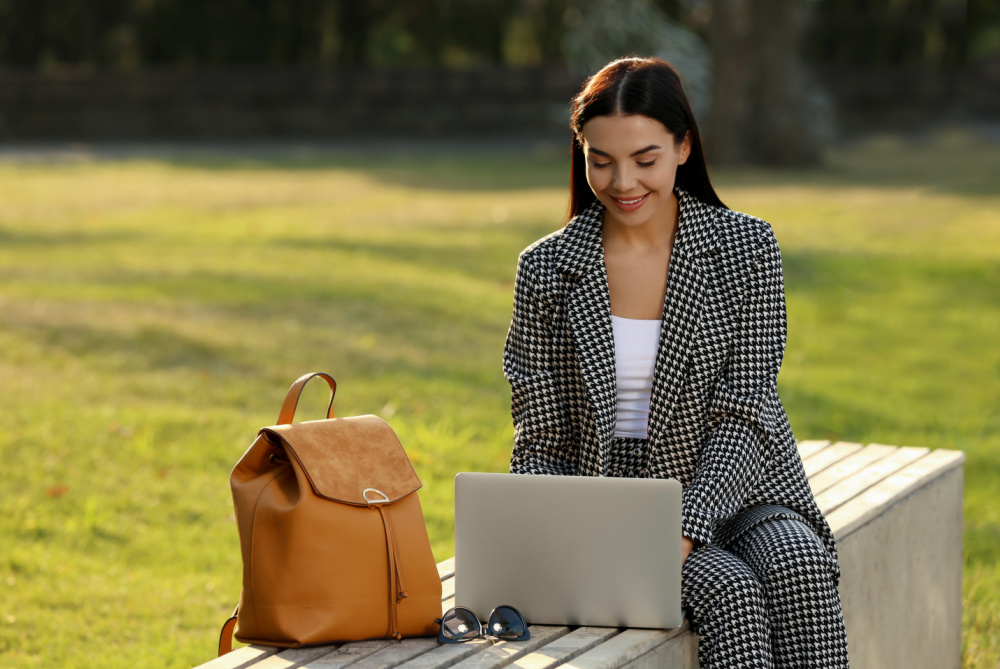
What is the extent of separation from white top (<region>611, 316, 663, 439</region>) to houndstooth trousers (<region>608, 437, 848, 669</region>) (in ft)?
1.29

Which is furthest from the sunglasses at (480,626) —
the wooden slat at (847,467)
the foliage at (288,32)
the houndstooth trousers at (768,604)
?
the foliage at (288,32)

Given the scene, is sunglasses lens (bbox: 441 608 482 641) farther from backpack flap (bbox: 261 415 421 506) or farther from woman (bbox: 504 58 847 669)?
woman (bbox: 504 58 847 669)

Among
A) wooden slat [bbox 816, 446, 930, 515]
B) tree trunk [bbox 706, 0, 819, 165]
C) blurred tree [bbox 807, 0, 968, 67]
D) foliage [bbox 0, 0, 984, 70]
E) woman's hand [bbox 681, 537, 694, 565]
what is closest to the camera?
woman's hand [bbox 681, 537, 694, 565]

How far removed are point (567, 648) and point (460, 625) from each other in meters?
0.24

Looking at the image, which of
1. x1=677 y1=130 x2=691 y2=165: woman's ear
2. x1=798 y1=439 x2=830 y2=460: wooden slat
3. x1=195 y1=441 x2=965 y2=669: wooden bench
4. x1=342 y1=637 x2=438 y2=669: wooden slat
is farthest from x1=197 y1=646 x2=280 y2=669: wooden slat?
x1=798 y1=439 x2=830 y2=460: wooden slat

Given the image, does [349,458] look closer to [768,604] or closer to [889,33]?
[768,604]

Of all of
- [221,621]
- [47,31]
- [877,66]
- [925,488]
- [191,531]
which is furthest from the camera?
[877,66]

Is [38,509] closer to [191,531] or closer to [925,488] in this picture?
[191,531]

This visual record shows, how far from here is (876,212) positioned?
15.8m

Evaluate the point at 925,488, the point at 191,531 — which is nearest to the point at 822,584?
the point at 925,488

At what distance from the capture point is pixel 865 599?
3477 mm

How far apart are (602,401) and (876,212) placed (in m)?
13.6

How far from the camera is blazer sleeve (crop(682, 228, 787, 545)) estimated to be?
9.83ft

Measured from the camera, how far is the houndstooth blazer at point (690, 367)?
3049 mm
